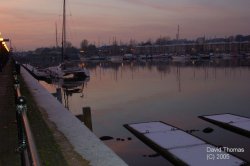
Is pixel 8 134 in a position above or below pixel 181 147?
above

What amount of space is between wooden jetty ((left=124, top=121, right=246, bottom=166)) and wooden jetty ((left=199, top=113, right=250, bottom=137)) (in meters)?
3.27

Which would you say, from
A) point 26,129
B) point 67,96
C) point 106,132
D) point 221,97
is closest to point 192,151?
point 106,132

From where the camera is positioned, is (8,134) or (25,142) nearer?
(25,142)

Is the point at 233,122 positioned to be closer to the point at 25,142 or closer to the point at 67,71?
the point at 25,142

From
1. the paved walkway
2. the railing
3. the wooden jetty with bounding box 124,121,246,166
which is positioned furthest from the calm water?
the railing

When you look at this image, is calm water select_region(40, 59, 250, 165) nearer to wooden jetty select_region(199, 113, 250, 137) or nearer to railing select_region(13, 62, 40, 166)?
wooden jetty select_region(199, 113, 250, 137)

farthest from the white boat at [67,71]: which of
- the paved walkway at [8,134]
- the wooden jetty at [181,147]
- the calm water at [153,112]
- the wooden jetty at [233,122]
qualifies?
the paved walkway at [8,134]

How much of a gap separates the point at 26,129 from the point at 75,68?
52037 mm

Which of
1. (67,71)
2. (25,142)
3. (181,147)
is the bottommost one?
(181,147)

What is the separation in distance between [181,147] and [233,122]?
6.48m

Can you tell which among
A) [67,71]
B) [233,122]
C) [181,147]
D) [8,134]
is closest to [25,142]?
[8,134]

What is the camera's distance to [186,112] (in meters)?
26.3

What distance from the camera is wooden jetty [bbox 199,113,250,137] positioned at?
57.9 feet

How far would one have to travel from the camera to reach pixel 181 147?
14.2 metres
